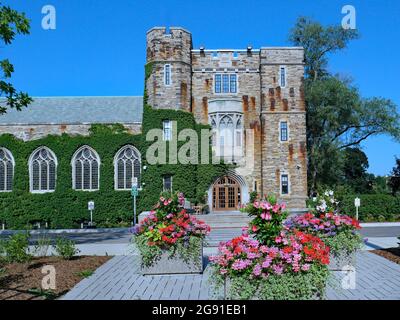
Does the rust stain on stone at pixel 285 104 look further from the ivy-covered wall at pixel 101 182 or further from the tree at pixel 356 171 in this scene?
the tree at pixel 356 171

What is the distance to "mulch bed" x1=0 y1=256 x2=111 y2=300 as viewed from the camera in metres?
7.75

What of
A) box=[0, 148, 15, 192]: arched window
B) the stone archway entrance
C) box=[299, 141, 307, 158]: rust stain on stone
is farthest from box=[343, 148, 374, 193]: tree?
box=[0, 148, 15, 192]: arched window

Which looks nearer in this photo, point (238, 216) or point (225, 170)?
point (238, 216)

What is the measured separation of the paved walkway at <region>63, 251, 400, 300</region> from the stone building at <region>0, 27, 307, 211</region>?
17.5 metres

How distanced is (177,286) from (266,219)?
2900mm

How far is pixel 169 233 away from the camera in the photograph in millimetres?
9742

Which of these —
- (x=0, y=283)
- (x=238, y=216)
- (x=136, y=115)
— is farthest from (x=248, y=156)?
(x=0, y=283)

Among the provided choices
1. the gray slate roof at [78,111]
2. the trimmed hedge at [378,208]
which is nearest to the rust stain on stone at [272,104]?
the trimmed hedge at [378,208]

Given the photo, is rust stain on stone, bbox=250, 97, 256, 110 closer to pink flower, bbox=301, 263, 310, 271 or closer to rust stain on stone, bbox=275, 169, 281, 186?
rust stain on stone, bbox=275, 169, 281, 186

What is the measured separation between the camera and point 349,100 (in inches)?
1249

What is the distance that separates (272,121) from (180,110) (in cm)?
618

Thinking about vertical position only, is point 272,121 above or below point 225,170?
above

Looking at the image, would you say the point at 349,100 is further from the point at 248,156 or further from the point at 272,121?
the point at 248,156

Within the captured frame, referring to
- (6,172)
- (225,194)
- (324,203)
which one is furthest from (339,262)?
(6,172)
